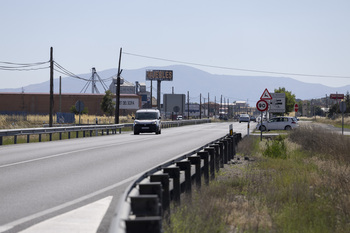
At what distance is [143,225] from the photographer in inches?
165

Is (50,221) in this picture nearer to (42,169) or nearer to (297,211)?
(297,211)

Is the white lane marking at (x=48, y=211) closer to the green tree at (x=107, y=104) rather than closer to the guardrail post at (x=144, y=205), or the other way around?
the guardrail post at (x=144, y=205)

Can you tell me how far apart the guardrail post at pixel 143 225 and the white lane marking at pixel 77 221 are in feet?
10.4

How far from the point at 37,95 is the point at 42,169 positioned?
10519 cm

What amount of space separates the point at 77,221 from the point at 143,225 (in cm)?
391

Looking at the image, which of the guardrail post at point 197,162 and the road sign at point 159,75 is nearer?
the guardrail post at point 197,162

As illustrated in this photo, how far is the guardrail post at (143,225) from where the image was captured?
417cm

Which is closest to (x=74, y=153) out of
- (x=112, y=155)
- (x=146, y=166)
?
(x=112, y=155)

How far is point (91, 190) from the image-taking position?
36.5 ft

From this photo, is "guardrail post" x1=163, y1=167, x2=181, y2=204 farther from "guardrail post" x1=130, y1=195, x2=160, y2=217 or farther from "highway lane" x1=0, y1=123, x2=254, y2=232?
"guardrail post" x1=130, y1=195, x2=160, y2=217

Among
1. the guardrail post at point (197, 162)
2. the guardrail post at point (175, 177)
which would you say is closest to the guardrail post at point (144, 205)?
the guardrail post at point (175, 177)

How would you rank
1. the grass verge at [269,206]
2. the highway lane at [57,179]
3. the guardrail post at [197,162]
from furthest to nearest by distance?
the guardrail post at [197,162]
the highway lane at [57,179]
the grass verge at [269,206]

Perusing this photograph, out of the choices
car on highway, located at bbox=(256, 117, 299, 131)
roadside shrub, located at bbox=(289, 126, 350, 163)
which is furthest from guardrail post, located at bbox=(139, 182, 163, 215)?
car on highway, located at bbox=(256, 117, 299, 131)

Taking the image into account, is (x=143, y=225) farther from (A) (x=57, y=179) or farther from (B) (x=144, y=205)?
(A) (x=57, y=179)
